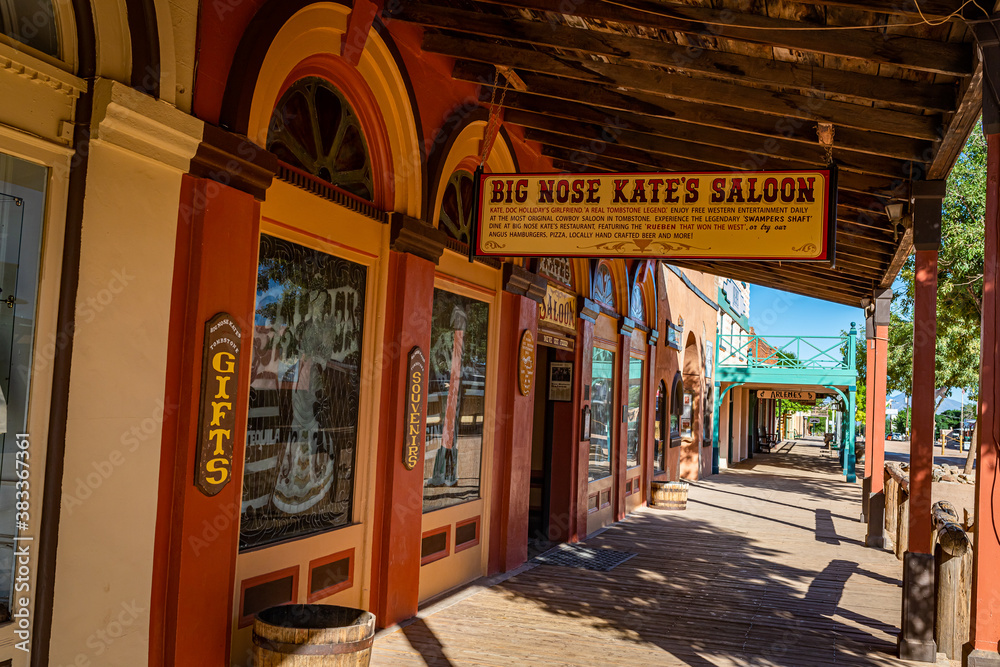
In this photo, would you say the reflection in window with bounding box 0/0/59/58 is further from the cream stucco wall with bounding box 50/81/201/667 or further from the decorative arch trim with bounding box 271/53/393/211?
the decorative arch trim with bounding box 271/53/393/211

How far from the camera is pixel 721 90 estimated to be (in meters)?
6.20

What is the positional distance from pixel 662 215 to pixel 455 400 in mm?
2763

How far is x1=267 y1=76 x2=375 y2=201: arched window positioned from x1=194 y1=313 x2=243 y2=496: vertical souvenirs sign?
136 cm

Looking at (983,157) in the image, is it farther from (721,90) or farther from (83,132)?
(83,132)

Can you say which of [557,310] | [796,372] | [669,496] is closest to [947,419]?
[796,372]

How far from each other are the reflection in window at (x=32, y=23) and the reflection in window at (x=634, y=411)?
36.6ft

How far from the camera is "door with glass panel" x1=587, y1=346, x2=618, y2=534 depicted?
11.7m

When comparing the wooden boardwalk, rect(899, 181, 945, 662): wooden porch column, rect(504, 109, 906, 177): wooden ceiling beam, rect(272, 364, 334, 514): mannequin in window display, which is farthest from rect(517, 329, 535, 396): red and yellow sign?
rect(899, 181, 945, 662): wooden porch column

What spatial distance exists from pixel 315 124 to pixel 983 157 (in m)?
14.4

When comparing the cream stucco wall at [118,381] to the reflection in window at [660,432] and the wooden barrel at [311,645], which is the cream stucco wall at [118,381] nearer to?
the wooden barrel at [311,645]

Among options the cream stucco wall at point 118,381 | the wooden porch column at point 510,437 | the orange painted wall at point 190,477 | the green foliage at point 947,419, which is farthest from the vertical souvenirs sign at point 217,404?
the green foliage at point 947,419

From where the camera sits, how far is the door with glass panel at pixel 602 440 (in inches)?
459

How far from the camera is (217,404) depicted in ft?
13.8

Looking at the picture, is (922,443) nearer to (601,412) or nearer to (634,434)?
(601,412)
